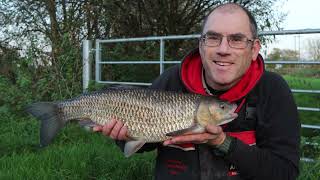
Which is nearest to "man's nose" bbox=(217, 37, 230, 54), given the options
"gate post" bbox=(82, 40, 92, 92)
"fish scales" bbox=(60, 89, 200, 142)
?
"fish scales" bbox=(60, 89, 200, 142)

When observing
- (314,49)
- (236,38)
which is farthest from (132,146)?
(314,49)

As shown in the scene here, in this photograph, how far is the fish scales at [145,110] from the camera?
263cm

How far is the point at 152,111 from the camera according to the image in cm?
Answer: 271

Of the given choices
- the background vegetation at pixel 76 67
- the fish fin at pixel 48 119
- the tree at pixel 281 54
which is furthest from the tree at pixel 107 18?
the fish fin at pixel 48 119

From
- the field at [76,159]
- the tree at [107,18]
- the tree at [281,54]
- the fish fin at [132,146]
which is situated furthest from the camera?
the tree at [107,18]

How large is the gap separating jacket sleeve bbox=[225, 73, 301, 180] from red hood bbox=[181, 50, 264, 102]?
3.2 inches

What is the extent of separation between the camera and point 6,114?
751 cm

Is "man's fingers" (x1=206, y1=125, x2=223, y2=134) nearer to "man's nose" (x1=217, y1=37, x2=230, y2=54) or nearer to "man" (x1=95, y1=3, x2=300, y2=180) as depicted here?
"man" (x1=95, y1=3, x2=300, y2=180)

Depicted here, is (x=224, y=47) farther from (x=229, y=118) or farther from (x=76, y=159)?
(x=76, y=159)

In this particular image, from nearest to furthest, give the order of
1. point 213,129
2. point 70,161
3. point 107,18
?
point 213,129 < point 70,161 < point 107,18

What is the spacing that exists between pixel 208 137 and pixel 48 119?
1204 mm

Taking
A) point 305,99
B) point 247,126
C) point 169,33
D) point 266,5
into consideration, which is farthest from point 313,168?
point 266,5

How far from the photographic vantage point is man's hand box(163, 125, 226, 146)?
2434mm

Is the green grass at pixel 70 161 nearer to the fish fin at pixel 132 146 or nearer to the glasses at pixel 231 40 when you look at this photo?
the fish fin at pixel 132 146
